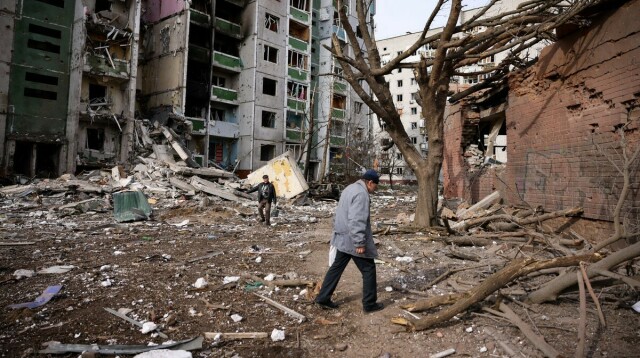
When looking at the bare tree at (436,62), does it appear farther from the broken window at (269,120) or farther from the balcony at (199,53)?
the broken window at (269,120)

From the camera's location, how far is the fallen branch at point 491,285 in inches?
135

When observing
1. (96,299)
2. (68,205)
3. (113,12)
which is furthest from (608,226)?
(113,12)

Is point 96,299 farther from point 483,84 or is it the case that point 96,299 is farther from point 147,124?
point 147,124

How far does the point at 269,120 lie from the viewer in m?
30.2

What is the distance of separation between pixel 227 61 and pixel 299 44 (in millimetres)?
7000

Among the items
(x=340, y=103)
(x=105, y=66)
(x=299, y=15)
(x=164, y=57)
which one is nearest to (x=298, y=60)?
(x=299, y=15)

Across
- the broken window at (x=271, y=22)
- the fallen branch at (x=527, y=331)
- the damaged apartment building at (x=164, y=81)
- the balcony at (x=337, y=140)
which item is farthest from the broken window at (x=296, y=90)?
the fallen branch at (x=527, y=331)

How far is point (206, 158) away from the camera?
25703 millimetres

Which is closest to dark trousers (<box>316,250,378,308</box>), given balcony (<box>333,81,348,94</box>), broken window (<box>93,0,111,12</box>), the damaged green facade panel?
the damaged green facade panel

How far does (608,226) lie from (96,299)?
7.30m

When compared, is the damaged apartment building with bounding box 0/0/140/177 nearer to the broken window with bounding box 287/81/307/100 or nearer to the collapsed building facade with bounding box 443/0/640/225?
the broken window with bounding box 287/81/307/100

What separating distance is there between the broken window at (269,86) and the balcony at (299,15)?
602 cm

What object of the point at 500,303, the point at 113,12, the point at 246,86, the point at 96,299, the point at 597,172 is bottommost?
the point at 96,299

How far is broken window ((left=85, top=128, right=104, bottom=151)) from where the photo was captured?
21609 millimetres
